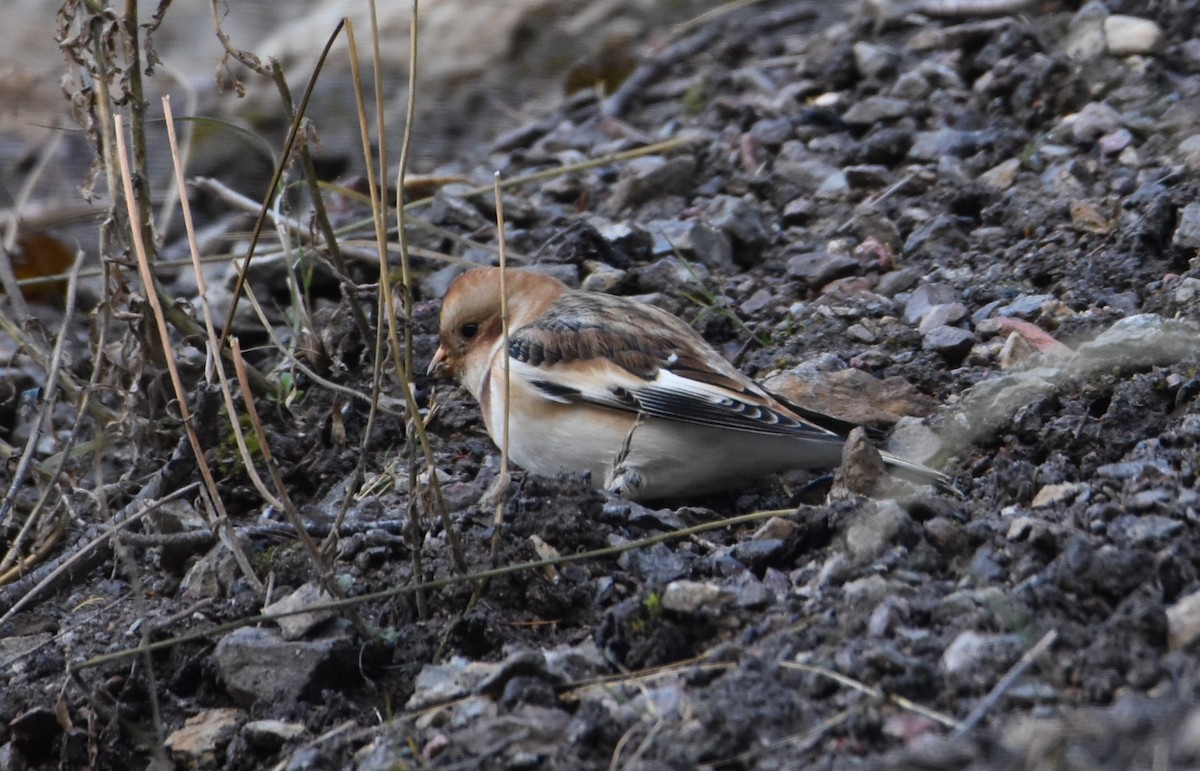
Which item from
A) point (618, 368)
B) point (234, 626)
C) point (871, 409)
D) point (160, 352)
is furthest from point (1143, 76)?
point (234, 626)

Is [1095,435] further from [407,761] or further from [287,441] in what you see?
[287,441]

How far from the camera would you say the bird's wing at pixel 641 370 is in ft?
13.8

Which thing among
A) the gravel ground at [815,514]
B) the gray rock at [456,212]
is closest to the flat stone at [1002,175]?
the gravel ground at [815,514]

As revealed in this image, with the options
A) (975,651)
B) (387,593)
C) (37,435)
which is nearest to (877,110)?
(37,435)

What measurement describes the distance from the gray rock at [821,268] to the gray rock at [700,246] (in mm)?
304

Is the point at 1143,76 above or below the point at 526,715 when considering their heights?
above

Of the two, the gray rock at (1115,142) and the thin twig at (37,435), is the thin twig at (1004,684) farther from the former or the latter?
the gray rock at (1115,142)

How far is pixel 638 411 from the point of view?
440 cm

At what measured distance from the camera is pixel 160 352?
14.9ft

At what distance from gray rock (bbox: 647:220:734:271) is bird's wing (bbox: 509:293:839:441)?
97 cm

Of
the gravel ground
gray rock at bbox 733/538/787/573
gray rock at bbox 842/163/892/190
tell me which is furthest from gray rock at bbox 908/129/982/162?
gray rock at bbox 733/538/787/573

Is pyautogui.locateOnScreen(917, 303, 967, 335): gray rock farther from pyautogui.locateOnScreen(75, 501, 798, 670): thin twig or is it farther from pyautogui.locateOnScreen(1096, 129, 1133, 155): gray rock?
pyautogui.locateOnScreen(75, 501, 798, 670): thin twig

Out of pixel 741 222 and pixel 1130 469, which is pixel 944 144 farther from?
pixel 1130 469

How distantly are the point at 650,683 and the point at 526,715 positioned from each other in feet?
0.85
